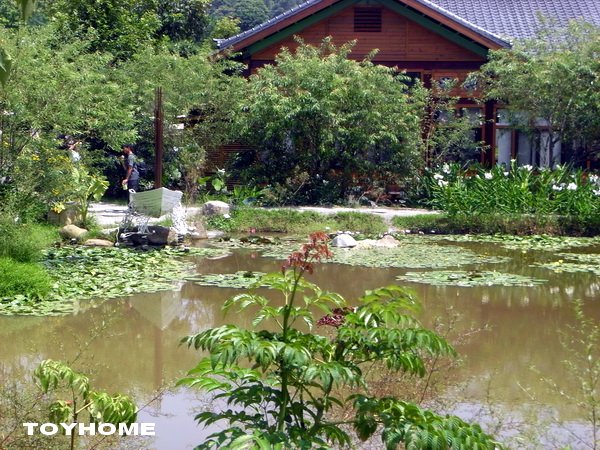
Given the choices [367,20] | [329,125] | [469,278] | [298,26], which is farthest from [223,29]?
[469,278]

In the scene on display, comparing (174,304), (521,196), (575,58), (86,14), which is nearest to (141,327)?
(174,304)

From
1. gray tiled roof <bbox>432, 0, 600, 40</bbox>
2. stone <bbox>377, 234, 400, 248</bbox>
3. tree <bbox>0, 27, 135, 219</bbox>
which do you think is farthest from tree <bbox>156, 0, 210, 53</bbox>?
tree <bbox>0, 27, 135, 219</bbox>

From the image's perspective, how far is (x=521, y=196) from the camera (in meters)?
18.6

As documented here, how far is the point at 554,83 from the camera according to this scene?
797 inches

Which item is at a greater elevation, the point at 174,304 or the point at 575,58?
the point at 575,58

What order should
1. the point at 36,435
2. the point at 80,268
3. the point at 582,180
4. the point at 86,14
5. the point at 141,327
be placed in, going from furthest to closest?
the point at 86,14, the point at 582,180, the point at 80,268, the point at 141,327, the point at 36,435

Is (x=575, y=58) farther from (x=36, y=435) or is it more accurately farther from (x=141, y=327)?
(x=36, y=435)

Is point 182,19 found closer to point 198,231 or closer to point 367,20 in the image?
point 367,20

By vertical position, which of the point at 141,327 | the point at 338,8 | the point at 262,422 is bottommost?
the point at 141,327

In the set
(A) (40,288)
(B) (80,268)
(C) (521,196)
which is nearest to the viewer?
(A) (40,288)

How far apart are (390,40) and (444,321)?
15.3m

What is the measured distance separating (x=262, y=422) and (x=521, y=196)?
49.0 ft

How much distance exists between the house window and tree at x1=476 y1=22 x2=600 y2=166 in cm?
369

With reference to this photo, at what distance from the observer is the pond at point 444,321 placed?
23.4ft
